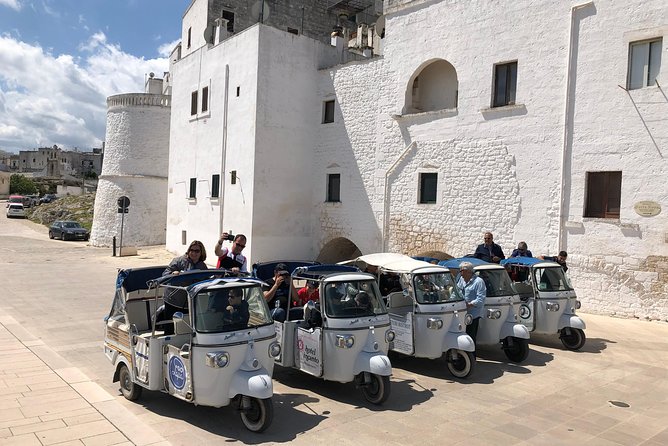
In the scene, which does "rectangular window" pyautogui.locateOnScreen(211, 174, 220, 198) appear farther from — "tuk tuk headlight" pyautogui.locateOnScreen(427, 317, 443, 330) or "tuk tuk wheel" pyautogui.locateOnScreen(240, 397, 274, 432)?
"tuk tuk wheel" pyautogui.locateOnScreen(240, 397, 274, 432)

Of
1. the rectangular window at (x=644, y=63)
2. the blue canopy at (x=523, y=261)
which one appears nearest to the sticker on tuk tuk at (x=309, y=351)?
the blue canopy at (x=523, y=261)

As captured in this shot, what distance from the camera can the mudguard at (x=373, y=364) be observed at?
6.52 meters

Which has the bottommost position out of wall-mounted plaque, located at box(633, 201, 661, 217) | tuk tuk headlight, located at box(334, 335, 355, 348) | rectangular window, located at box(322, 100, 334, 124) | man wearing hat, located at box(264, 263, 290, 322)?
tuk tuk headlight, located at box(334, 335, 355, 348)

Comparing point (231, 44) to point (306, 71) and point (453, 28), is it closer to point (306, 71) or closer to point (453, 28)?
point (306, 71)

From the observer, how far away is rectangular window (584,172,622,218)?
13.6 metres

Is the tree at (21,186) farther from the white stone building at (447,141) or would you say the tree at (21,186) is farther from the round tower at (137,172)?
the white stone building at (447,141)

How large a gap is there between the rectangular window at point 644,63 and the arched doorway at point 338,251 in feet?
35.6

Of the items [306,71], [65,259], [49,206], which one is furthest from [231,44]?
[49,206]

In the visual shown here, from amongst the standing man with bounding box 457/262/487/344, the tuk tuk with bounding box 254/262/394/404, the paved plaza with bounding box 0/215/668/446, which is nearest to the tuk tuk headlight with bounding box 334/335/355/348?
the tuk tuk with bounding box 254/262/394/404

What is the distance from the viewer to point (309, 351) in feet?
23.2

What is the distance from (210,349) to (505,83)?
13.1 m

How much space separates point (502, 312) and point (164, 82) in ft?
102

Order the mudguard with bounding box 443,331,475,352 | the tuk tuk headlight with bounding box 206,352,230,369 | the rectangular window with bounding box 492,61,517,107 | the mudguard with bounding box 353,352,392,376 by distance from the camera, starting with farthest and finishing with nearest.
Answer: the rectangular window with bounding box 492,61,517,107 < the mudguard with bounding box 443,331,475,352 < the mudguard with bounding box 353,352,392,376 < the tuk tuk headlight with bounding box 206,352,230,369

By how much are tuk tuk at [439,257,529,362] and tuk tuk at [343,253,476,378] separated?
0.62 metres
